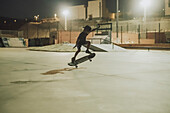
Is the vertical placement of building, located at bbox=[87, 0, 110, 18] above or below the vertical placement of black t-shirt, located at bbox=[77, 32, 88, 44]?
above

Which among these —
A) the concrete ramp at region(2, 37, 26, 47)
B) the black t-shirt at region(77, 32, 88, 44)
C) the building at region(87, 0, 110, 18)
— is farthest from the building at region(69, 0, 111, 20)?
the black t-shirt at region(77, 32, 88, 44)

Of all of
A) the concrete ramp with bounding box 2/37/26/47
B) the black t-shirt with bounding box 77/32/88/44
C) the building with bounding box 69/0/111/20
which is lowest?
the black t-shirt with bounding box 77/32/88/44

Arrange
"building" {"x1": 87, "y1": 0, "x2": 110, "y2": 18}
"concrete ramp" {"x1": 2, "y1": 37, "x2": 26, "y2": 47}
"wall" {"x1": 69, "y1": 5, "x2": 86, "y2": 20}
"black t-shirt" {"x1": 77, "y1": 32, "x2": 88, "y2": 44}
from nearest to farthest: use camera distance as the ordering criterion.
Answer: "black t-shirt" {"x1": 77, "y1": 32, "x2": 88, "y2": 44} → "concrete ramp" {"x1": 2, "y1": 37, "x2": 26, "y2": 47} → "building" {"x1": 87, "y1": 0, "x2": 110, "y2": 18} → "wall" {"x1": 69, "y1": 5, "x2": 86, "y2": 20}

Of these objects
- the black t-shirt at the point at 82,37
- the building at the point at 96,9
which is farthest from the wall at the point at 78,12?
the black t-shirt at the point at 82,37

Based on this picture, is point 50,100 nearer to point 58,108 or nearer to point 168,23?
point 58,108

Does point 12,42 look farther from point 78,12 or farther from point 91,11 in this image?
point 78,12

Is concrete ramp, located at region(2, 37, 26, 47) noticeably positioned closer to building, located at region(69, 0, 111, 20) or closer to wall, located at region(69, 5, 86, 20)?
building, located at region(69, 0, 111, 20)

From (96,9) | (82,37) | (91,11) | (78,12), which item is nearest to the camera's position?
(82,37)

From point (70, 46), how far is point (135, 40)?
18.1 metres

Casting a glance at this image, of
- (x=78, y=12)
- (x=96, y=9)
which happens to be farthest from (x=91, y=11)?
(x=78, y=12)

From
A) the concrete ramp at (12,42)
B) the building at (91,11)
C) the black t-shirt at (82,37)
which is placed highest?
the building at (91,11)

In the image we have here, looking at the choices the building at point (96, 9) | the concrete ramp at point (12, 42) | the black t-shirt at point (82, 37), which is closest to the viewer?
the black t-shirt at point (82, 37)

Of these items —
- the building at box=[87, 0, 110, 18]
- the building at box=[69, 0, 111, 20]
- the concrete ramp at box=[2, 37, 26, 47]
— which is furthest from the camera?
the building at box=[69, 0, 111, 20]

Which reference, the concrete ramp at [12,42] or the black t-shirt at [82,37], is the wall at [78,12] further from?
the black t-shirt at [82,37]
